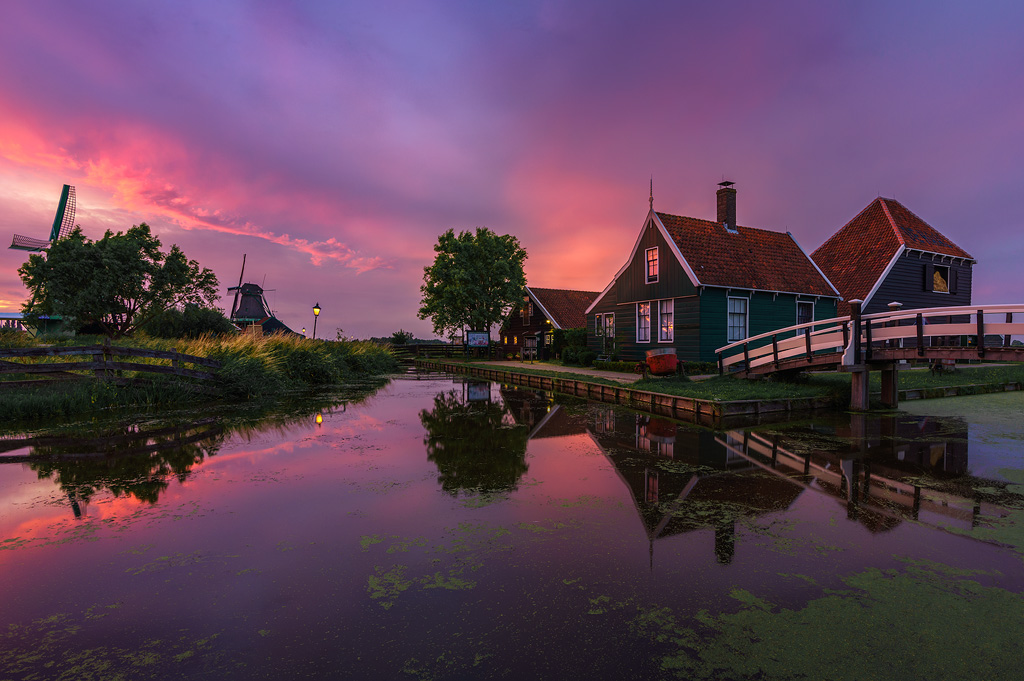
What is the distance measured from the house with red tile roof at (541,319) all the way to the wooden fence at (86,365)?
2364 cm

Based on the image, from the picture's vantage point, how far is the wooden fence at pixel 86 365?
40.4ft

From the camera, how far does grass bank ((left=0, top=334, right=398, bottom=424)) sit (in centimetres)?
1158

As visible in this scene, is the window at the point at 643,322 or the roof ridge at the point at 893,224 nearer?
the window at the point at 643,322

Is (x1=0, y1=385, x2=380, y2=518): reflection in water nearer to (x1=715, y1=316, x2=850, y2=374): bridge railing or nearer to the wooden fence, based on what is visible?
the wooden fence

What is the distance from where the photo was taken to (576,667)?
283cm

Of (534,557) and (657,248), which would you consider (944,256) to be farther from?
(534,557)

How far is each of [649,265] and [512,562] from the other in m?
20.9

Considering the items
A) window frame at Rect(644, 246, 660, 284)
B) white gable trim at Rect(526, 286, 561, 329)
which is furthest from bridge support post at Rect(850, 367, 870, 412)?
white gable trim at Rect(526, 286, 561, 329)

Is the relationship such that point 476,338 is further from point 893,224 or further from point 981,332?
point 981,332

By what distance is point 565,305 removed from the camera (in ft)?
125

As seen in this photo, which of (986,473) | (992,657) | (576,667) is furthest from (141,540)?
(986,473)

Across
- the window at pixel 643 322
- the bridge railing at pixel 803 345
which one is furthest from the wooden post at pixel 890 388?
the window at pixel 643 322

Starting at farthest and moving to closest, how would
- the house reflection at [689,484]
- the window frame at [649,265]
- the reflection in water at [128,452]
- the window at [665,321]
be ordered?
1. the window frame at [649,265]
2. the window at [665,321]
3. the reflection in water at [128,452]
4. the house reflection at [689,484]

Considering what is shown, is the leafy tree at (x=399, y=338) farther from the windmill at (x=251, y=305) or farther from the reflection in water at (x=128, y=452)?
the reflection in water at (x=128, y=452)
